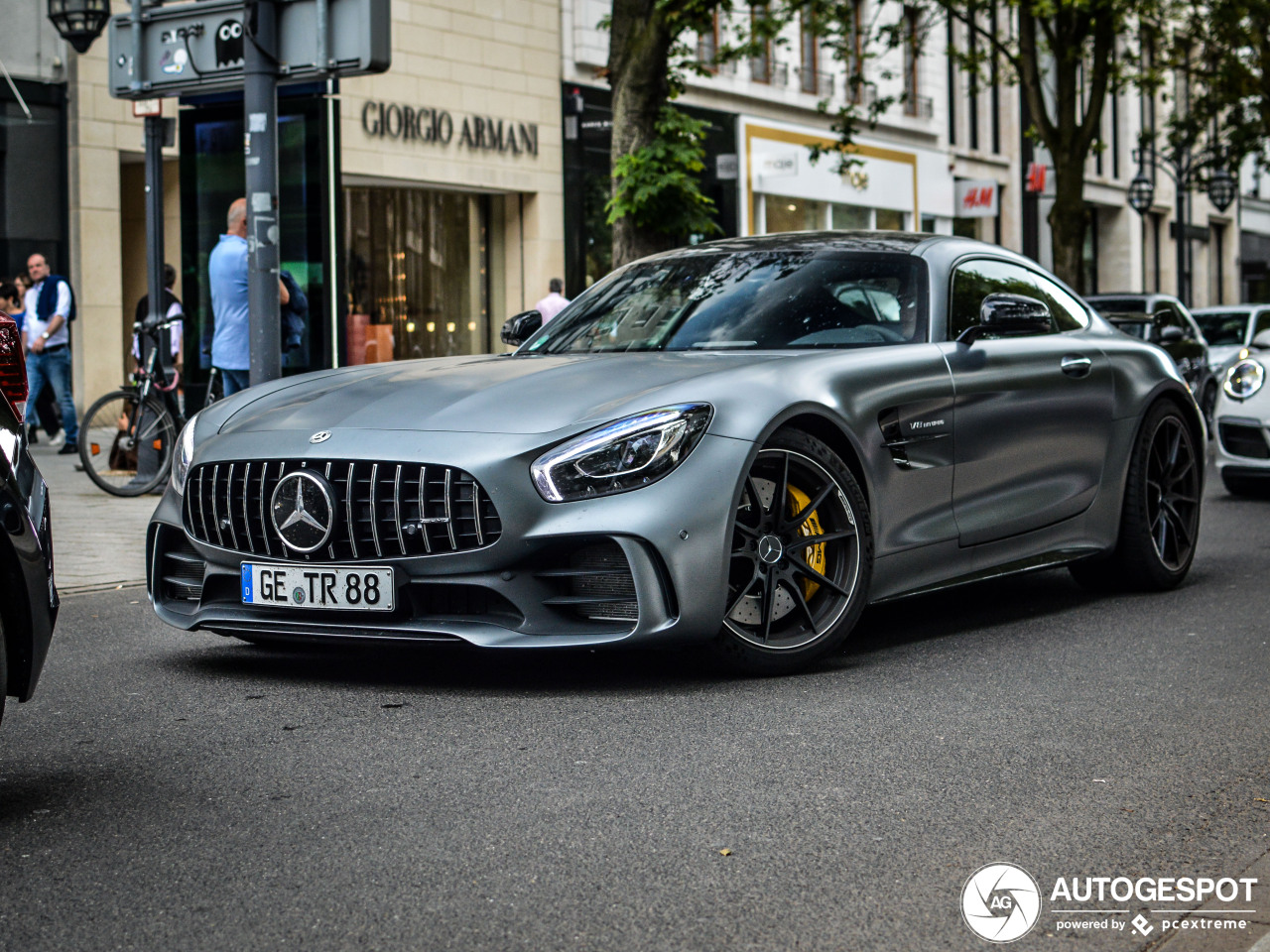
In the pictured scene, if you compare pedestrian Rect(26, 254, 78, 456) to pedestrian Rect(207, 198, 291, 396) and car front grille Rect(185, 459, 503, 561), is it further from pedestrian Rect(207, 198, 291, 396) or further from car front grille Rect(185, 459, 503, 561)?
car front grille Rect(185, 459, 503, 561)

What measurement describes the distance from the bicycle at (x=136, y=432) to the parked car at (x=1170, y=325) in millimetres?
9393

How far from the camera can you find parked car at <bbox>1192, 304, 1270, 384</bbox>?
22.6 metres

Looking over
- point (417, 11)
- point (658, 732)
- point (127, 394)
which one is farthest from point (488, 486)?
point (417, 11)

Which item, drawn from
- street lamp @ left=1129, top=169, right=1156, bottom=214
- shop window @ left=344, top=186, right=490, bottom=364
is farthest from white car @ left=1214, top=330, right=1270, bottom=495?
street lamp @ left=1129, top=169, right=1156, bottom=214

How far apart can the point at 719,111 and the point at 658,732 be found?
2705 cm

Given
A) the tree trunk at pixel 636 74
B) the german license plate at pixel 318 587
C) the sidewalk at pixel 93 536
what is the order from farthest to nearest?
1. the tree trunk at pixel 636 74
2. the sidewalk at pixel 93 536
3. the german license plate at pixel 318 587

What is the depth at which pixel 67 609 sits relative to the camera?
7.33 meters

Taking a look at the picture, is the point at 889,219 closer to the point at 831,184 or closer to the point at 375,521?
the point at 831,184

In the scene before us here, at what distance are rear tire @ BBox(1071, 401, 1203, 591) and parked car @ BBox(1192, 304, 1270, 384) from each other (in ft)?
49.9

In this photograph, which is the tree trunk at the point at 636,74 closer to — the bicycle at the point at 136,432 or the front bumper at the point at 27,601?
the bicycle at the point at 136,432

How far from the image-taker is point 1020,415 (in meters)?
6.52

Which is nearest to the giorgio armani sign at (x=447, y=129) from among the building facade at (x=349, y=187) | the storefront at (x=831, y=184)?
the building facade at (x=349, y=187)

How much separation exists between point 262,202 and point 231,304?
245 cm

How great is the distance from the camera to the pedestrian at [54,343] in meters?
17.1
